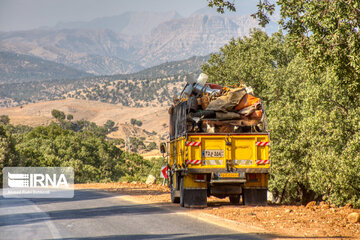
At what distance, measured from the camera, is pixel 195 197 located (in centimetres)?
1552

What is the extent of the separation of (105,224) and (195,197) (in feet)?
14.2

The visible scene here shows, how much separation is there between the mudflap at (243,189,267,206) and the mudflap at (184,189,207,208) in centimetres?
124

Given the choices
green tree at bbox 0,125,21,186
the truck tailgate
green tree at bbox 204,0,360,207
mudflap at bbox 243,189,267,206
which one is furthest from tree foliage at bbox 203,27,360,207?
green tree at bbox 0,125,21,186

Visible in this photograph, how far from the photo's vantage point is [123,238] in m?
9.58

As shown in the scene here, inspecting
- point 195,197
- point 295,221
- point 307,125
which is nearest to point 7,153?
point 307,125

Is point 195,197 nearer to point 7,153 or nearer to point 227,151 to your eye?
point 227,151

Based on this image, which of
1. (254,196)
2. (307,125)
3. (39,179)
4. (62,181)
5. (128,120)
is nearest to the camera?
(254,196)

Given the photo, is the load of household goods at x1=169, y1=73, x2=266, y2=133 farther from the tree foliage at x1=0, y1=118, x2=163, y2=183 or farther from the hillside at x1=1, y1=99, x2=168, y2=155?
the hillside at x1=1, y1=99, x2=168, y2=155

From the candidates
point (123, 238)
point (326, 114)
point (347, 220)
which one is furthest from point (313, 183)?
point (123, 238)

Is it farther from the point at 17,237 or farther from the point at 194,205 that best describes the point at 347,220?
the point at 17,237

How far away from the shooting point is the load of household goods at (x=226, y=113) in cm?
1552

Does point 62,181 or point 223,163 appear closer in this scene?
point 223,163

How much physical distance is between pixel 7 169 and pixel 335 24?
34482 millimetres

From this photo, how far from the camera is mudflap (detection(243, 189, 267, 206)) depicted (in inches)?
612
